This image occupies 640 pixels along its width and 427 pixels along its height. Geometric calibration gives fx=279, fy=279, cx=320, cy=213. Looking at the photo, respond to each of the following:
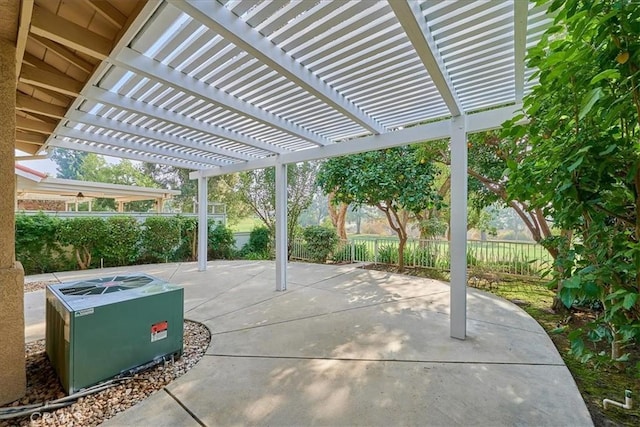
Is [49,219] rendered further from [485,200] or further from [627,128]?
[485,200]

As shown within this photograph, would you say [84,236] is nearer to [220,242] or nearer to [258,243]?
[220,242]

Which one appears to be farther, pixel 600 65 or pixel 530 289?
pixel 530 289

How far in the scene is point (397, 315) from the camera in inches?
167

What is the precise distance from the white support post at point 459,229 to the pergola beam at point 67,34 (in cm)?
368

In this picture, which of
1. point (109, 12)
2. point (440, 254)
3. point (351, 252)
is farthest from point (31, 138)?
point (440, 254)

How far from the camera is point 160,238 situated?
9047 mm

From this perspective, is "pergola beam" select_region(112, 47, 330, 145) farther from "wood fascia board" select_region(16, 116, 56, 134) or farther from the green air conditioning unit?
"wood fascia board" select_region(16, 116, 56, 134)

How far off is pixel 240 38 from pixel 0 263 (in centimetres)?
256

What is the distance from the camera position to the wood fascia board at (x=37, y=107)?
11.1ft

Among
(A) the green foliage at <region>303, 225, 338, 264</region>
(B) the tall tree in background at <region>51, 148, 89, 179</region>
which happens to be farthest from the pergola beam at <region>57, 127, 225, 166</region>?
(B) the tall tree in background at <region>51, 148, 89, 179</region>

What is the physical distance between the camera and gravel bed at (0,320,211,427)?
2051 mm

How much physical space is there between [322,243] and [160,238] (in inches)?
207

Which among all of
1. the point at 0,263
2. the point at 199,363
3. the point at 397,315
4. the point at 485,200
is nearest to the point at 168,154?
the point at 0,263

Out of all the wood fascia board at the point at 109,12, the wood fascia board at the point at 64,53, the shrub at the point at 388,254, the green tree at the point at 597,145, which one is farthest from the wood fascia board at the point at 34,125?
the shrub at the point at 388,254
